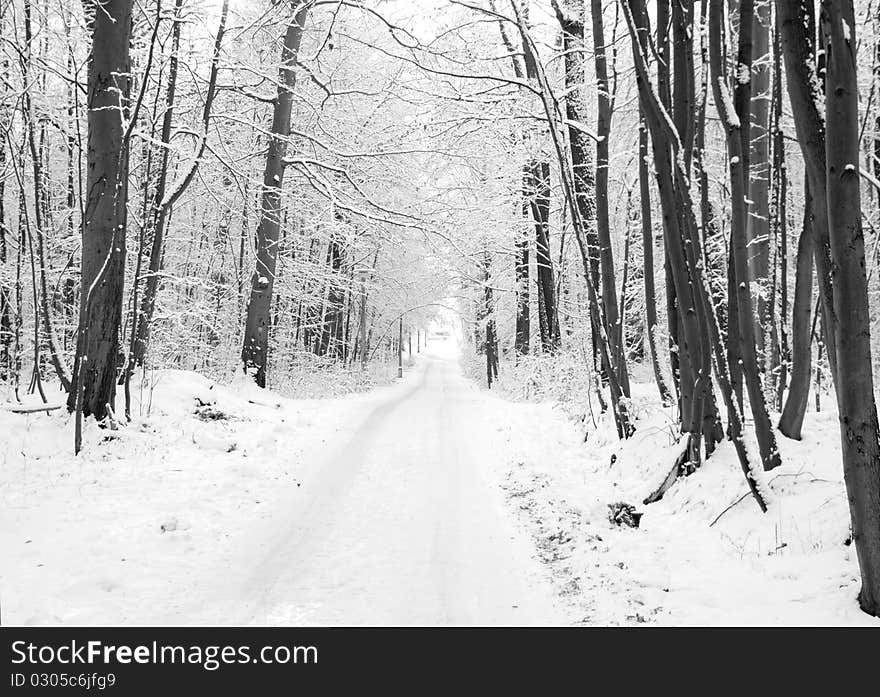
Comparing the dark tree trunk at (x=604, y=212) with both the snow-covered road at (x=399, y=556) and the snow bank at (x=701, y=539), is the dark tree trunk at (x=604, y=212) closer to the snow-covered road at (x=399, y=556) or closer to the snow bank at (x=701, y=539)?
the snow bank at (x=701, y=539)

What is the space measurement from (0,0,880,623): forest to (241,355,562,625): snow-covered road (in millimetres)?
120

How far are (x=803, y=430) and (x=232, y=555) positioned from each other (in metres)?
5.36

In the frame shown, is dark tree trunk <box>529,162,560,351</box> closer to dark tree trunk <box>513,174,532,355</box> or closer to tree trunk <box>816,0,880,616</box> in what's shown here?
dark tree trunk <box>513,174,532,355</box>

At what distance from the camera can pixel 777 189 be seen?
18.6 feet

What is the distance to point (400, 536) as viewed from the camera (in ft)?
16.1

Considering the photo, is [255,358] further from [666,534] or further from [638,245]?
[666,534]

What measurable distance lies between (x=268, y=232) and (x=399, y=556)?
11724 mm

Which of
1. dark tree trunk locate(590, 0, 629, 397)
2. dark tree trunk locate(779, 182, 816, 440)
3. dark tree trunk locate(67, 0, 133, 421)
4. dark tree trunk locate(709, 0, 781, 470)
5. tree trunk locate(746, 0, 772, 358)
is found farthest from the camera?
dark tree trunk locate(590, 0, 629, 397)

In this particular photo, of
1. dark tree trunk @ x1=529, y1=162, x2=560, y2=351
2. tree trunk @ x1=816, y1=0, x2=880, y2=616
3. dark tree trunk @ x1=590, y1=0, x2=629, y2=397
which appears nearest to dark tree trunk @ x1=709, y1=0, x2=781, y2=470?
tree trunk @ x1=816, y1=0, x2=880, y2=616

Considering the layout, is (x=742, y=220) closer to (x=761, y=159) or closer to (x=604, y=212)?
(x=604, y=212)

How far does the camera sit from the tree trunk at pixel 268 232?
45.8ft

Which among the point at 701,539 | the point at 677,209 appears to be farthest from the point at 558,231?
the point at 701,539

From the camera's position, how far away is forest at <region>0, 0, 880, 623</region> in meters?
3.65
